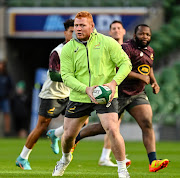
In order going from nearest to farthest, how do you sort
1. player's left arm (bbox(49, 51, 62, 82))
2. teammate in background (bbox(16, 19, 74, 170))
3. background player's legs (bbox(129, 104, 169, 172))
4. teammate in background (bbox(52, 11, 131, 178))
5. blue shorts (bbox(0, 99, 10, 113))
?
teammate in background (bbox(52, 11, 131, 178)) < player's left arm (bbox(49, 51, 62, 82)) < background player's legs (bbox(129, 104, 169, 172)) < teammate in background (bbox(16, 19, 74, 170)) < blue shorts (bbox(0, 99, 10, 113))

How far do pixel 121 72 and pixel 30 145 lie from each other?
8.88 feet

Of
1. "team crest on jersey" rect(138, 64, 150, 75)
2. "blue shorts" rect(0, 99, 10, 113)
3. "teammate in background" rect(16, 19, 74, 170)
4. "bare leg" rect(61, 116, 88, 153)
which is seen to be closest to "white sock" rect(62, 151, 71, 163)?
"bare leg" rect(61, 116, 88, 153)

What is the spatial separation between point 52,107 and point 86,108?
2160 mm

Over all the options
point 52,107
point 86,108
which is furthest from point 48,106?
point 86,108

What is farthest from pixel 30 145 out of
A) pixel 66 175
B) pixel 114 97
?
pixel 114 97

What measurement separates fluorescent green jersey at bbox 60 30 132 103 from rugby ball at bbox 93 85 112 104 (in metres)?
0.22

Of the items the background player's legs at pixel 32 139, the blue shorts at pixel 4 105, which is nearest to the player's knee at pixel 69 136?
the background player's legs at pixel 32 139

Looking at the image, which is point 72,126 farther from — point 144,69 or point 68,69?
point 144,69

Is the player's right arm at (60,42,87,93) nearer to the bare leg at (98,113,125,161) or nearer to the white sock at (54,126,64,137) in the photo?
the bare leg at (98,113,125,161)

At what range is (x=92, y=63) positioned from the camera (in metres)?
7.68

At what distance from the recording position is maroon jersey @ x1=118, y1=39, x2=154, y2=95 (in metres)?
9.62

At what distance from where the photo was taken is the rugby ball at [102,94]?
7.38 metres

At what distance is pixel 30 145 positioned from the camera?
32.1 feet

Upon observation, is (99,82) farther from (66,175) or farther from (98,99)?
(66,175)
